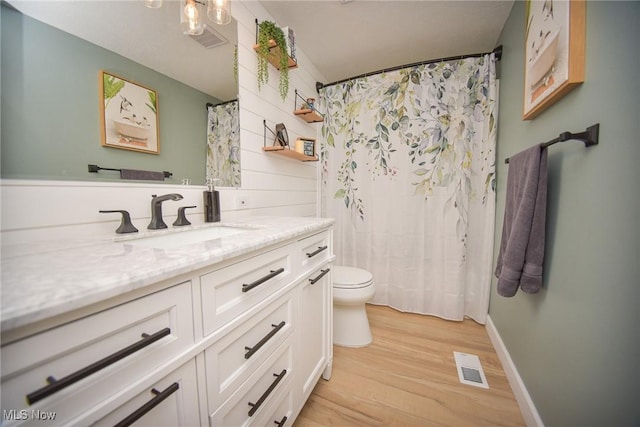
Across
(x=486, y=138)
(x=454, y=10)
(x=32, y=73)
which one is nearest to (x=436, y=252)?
(x=486, y=138)

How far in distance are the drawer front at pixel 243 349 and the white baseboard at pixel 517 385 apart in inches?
48.1

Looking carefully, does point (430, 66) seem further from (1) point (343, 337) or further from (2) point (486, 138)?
(1) point (343, 337)

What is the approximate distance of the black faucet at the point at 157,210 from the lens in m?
0.95

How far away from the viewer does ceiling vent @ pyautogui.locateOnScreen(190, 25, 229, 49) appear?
1218 mm

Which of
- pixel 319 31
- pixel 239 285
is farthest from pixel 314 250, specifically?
pixel 319 31

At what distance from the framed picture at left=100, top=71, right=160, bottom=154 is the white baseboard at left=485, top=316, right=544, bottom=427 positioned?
2.09m

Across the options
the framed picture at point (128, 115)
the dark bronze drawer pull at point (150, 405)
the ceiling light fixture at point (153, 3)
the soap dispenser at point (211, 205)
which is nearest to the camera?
the dark bronze drawer pull at point (150, 405)

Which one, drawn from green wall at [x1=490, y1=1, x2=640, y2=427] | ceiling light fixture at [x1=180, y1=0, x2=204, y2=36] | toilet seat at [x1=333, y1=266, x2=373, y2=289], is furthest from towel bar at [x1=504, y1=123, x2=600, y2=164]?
ceiling light fixture at [x1=180, y1=0, x2=204, y2=36]

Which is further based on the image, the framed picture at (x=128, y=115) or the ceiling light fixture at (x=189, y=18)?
the ceiling light fixture at (x=189, y=18)

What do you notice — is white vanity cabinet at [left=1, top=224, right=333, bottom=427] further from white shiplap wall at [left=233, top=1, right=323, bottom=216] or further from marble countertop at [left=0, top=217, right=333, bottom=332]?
white shiplap wall at [left=233, top=1, right=323, bottom=216]

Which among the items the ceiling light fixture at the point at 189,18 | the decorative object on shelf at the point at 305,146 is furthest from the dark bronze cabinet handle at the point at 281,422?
the ceiling light fixture at the point at 189,18

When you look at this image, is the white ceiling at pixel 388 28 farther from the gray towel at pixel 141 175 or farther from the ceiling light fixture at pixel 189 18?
the gray towel at pixel 141 175

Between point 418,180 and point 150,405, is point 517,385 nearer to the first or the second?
point 418,180

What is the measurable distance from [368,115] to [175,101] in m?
1.68
